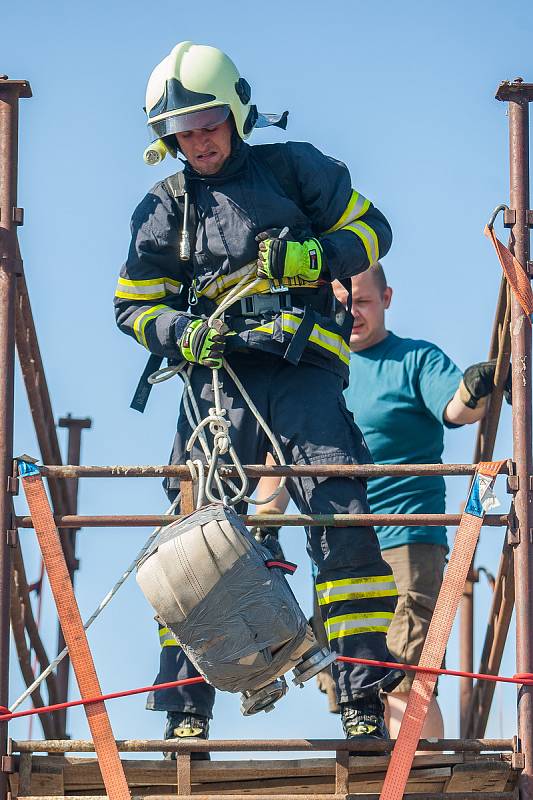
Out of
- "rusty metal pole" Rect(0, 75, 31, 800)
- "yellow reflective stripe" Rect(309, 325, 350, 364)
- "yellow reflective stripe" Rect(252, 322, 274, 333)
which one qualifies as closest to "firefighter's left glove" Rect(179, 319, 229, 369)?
"yellow reflective stripe" Rect(252, 322, 274, 333)

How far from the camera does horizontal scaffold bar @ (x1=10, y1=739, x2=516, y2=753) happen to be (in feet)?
18.8

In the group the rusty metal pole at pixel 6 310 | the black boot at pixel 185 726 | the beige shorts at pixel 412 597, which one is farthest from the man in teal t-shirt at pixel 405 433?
the rusty metal pole at pixel 6 310

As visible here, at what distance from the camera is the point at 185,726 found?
611 centimetres

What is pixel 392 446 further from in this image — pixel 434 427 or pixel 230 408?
pixel 230 408

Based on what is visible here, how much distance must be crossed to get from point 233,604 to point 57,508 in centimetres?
302

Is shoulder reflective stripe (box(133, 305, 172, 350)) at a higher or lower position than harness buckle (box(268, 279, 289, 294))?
lower

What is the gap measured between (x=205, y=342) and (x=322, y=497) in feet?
2.45

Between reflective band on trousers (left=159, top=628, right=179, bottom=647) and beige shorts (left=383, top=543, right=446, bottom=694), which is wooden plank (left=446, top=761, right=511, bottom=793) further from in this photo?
beige shorts (left=383, top=543, right=446, bottom=694)

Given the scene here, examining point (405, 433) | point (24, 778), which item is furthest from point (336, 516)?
point (405, 433)

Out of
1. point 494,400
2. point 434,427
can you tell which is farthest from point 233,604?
point 434,427

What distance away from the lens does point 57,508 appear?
8.33 meters

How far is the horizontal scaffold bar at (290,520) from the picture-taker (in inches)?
240

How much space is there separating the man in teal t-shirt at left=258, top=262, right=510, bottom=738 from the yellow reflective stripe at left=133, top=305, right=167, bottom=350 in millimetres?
1276

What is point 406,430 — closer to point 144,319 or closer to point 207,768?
point 144,319
